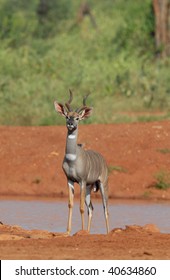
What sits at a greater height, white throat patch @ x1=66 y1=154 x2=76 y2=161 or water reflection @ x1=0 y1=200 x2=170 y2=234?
white throat patch @ x1=66 y1=154 x2=76 y2=161

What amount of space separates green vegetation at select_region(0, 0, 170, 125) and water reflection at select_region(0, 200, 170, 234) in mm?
6977

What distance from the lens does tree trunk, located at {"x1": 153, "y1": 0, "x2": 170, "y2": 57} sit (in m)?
38.5

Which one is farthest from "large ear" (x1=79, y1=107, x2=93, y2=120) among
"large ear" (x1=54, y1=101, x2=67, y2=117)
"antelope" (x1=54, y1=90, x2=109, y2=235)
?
"large ear" (x1=54, y1=101, x2=67, y2=117)

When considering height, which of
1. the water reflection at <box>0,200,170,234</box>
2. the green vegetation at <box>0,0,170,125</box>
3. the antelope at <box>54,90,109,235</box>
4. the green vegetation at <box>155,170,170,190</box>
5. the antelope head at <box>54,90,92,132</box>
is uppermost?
the green vegetation at <box>0,0,170,125</box>

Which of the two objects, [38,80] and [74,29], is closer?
[38,80]

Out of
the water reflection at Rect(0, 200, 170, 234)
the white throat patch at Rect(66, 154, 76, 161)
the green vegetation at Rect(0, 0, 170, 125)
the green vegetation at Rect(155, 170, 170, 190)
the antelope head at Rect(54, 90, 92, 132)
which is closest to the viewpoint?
the antelope head at Rect(54, 90, 92, 132)

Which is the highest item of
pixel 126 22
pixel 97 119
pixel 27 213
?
pixel 126 22

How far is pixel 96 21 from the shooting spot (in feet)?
178

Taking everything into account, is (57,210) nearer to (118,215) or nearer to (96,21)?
(118,215)

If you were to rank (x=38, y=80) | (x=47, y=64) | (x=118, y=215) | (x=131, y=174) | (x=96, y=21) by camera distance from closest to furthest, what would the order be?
(x=118, y=215) → (x=131, y=174) → (x=38, y=80) → (x=47, y=64) → (x=96, y=21)

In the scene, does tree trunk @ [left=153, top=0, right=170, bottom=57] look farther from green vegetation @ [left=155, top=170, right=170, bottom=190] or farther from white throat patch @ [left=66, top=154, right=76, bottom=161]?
white throat patch @ [left=66, top=154, right=76, bottom=161]

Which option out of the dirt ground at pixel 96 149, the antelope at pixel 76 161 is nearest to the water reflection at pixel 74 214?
the dirt ground at pixel 96 149
